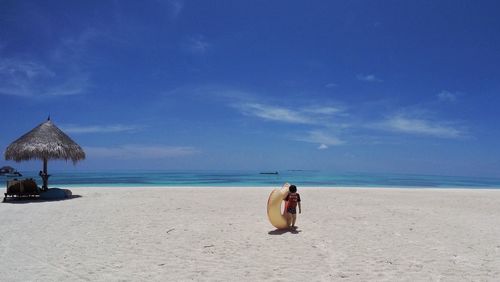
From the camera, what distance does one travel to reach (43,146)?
1500 centimetres

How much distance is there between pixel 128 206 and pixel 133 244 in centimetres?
585

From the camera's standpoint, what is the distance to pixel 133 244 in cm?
681

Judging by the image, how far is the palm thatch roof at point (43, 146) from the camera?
14.9 meters

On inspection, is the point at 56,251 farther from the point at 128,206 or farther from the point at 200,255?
the point at 128,206

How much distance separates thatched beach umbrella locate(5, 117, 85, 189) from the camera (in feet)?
48.8

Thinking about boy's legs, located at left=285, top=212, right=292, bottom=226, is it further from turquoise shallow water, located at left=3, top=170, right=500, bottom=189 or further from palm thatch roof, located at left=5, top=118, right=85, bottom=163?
turquoise shallow water, located at left=3, top=170, right=500, bottom=189

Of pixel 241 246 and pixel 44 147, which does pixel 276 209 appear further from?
pixel 44 147

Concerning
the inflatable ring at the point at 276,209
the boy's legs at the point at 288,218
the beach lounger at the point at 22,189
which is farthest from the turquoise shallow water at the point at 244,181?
the inflatable ring at the point at 276,209

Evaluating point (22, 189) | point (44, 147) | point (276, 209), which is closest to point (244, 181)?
point (44, 147)

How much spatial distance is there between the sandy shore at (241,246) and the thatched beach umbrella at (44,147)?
424 cm

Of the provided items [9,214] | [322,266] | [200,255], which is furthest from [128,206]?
[322,266]

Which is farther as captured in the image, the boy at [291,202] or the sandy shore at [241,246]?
the boy at [291,202]

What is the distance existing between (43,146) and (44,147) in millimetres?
56

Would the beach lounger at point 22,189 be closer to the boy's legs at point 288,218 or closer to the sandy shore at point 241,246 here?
the sandy shore at point 241,246
